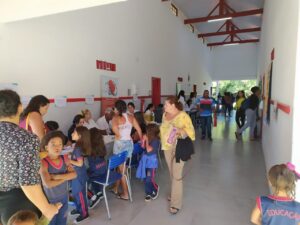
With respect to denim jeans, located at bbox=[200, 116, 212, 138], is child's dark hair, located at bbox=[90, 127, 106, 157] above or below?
above

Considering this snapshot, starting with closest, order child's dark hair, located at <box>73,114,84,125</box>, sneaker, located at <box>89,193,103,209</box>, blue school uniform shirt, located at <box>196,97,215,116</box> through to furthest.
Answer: sneaker, located at <box>89,193,103,209</box> → child's dark hair, located at <box>73,114,84,125</box> → blue school uniform shirt, located at <box>196,97,215,116</box>

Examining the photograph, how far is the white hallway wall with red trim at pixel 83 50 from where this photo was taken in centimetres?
339

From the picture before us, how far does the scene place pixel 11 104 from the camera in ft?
4.63

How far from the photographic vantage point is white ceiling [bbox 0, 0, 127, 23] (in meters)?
2.50

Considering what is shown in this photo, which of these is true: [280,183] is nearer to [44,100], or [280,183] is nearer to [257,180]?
[44,100]

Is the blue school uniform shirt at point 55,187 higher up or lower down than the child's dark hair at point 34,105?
lower down

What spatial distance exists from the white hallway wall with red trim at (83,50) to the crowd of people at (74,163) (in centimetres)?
64

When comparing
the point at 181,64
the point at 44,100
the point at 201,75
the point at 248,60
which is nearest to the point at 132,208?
the point at 44,100

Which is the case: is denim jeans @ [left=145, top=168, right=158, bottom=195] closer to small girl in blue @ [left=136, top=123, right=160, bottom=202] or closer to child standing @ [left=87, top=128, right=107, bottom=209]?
small girl in blue @ [left=136, top=123, right=160, bottom=202]

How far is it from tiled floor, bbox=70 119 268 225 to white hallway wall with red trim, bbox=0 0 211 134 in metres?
2.03

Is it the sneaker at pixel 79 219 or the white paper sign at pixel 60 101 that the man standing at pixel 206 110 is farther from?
the sneaker at pixel 79 219

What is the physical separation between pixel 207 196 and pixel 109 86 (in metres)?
3.31

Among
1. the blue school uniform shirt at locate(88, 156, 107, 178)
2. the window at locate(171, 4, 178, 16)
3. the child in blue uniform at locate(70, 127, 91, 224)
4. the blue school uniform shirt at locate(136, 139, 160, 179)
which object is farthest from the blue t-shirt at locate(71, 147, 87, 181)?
the window at locate(171, 4, 178, 16)

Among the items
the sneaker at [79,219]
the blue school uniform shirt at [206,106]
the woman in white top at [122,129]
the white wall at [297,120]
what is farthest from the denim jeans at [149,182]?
the blue school uniform shirt at [206,106]
